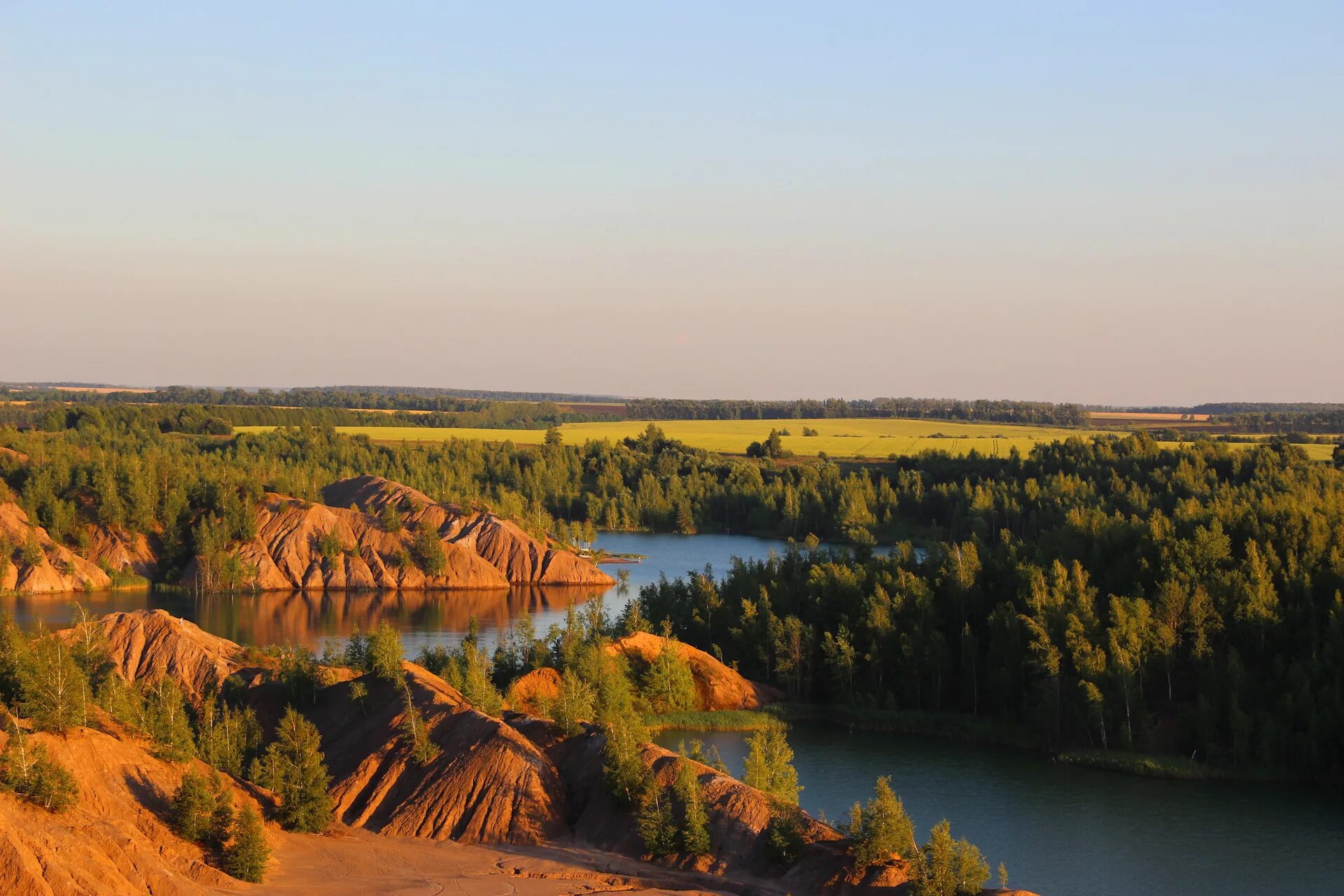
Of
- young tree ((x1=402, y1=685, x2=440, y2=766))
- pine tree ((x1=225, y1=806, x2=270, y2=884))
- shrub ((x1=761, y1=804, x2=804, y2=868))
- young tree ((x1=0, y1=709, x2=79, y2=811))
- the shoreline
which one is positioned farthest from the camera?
the shoreline

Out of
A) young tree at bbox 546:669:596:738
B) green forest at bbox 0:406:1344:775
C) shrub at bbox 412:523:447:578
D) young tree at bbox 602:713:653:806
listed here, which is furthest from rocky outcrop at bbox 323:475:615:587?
young tree at bbox 602:713:653:806

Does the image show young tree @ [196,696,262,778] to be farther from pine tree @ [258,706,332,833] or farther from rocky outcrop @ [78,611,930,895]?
pine tree @ [258,706,332,833]

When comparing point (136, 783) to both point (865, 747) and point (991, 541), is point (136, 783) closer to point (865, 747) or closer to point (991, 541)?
point (865, 747)

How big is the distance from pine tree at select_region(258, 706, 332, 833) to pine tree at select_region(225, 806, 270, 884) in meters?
4.15

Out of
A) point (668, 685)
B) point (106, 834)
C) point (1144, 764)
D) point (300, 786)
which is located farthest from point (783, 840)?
point (668, 685)

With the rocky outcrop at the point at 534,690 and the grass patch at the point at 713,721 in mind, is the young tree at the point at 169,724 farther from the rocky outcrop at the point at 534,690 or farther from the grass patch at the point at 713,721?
the grass patch at the point at 713,721

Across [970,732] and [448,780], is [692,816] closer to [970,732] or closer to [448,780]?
[448,780]

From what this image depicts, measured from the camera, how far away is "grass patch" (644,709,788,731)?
56469 mm

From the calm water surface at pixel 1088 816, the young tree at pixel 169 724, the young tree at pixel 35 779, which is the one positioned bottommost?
the calm water surface at pixel 1088 816

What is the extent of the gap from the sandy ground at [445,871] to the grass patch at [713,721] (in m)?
19.3

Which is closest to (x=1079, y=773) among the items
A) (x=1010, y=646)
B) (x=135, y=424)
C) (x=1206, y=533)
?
(x=1010, y=646)

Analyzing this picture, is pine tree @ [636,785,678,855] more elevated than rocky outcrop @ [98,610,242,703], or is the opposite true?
rocky outcrop @ [98,610,242,703]

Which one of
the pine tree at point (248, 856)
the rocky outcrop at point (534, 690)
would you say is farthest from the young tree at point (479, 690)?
the pine tree at point (248, 856)

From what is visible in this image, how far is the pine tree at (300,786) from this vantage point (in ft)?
123
